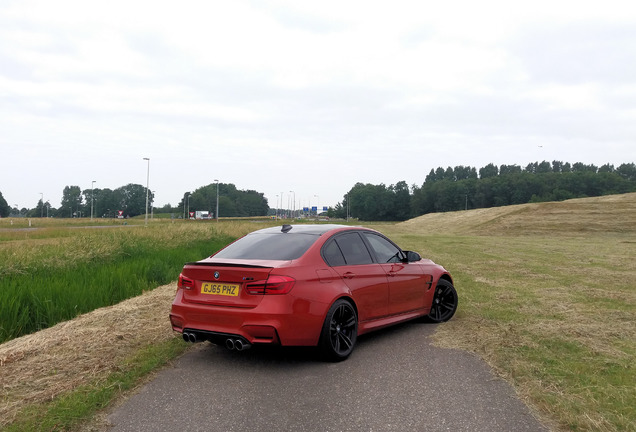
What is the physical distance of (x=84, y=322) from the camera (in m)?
7.03

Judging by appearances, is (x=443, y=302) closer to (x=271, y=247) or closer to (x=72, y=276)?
(x=271, y=247)

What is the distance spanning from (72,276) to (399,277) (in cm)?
686

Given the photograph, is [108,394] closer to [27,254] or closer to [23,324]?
[23,324]

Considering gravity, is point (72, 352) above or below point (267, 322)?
below

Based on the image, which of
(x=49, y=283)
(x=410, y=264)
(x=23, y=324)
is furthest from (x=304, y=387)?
(x=49, y=283)

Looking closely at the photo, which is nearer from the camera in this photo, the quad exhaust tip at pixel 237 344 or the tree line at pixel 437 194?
the quad exhaust tip at pixel 237 344

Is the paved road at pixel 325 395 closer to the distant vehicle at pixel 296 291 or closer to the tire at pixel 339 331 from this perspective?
the tire at pixel 339 331

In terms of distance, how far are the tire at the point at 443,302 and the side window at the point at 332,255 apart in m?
2.34

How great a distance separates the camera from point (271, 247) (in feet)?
19.6

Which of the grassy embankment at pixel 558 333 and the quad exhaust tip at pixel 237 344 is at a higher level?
the quad exhaust tip at pixel 237 344

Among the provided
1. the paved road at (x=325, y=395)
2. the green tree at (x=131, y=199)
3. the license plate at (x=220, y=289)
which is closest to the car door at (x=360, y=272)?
the paved road at (x=325, y=395)

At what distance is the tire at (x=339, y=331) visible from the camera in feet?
17.5

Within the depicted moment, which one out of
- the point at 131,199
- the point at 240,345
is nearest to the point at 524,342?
the point at 240,345

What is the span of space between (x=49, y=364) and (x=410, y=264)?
4698 millimetres
